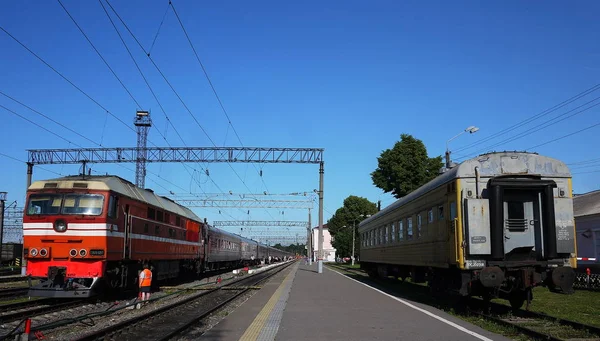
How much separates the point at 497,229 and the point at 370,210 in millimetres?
73828

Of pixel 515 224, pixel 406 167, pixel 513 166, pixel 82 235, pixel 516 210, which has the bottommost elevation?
pixel 82 235

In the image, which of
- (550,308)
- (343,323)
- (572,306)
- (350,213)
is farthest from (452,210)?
(350,213)

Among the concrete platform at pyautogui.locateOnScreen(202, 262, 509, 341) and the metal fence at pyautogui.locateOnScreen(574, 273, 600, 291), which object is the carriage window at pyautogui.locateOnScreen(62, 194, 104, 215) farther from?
the metal fence at pyautogui.locateOnScreen(574, 273, 600, 291)

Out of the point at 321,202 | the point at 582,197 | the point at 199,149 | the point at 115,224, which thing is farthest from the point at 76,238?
the point at 582,197

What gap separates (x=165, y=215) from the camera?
20.7m

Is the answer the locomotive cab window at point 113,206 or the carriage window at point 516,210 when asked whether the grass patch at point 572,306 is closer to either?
the carriage window at point 516,210

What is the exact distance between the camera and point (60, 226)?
14242 mm

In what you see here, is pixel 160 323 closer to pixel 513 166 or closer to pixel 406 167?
pixel 513 166

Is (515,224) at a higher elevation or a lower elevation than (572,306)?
higher

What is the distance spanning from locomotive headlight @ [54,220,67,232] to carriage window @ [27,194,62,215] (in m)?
0.36

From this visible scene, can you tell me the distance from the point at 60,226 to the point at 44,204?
926mm

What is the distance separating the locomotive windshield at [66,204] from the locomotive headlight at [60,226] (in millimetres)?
314

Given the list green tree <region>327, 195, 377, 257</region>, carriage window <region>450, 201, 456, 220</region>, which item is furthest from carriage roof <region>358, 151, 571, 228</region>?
green tree <region>327, 195, 377, 257</region>

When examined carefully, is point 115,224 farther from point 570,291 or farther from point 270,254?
point 270,254
